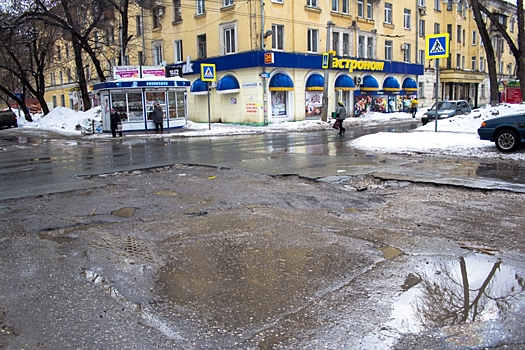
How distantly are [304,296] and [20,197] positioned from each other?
6.57 m

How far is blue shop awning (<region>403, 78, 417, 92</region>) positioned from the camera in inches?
1793

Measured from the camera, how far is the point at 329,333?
11.5 feet

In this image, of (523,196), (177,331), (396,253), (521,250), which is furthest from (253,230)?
(523,196)

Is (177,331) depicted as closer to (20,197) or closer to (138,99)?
(20,197)

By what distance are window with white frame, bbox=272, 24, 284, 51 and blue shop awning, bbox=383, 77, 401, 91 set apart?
13281 mm

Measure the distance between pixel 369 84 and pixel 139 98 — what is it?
2116 cm

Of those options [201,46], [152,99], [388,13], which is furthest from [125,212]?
[388,13]

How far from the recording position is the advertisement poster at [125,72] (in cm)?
2781

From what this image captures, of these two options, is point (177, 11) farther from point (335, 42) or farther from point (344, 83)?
point (344, 83)

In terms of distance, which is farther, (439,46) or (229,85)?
(229,85)

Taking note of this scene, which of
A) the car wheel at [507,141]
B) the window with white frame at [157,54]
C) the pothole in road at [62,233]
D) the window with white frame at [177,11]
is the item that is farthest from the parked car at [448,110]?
the pothole in road at [62,233]

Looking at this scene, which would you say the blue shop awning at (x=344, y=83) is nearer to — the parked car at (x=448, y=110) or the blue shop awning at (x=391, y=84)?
the blue shop awning at (x=391, y=84)

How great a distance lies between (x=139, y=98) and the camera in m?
28.5

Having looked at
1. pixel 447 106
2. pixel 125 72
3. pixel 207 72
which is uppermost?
pixel 125 72
